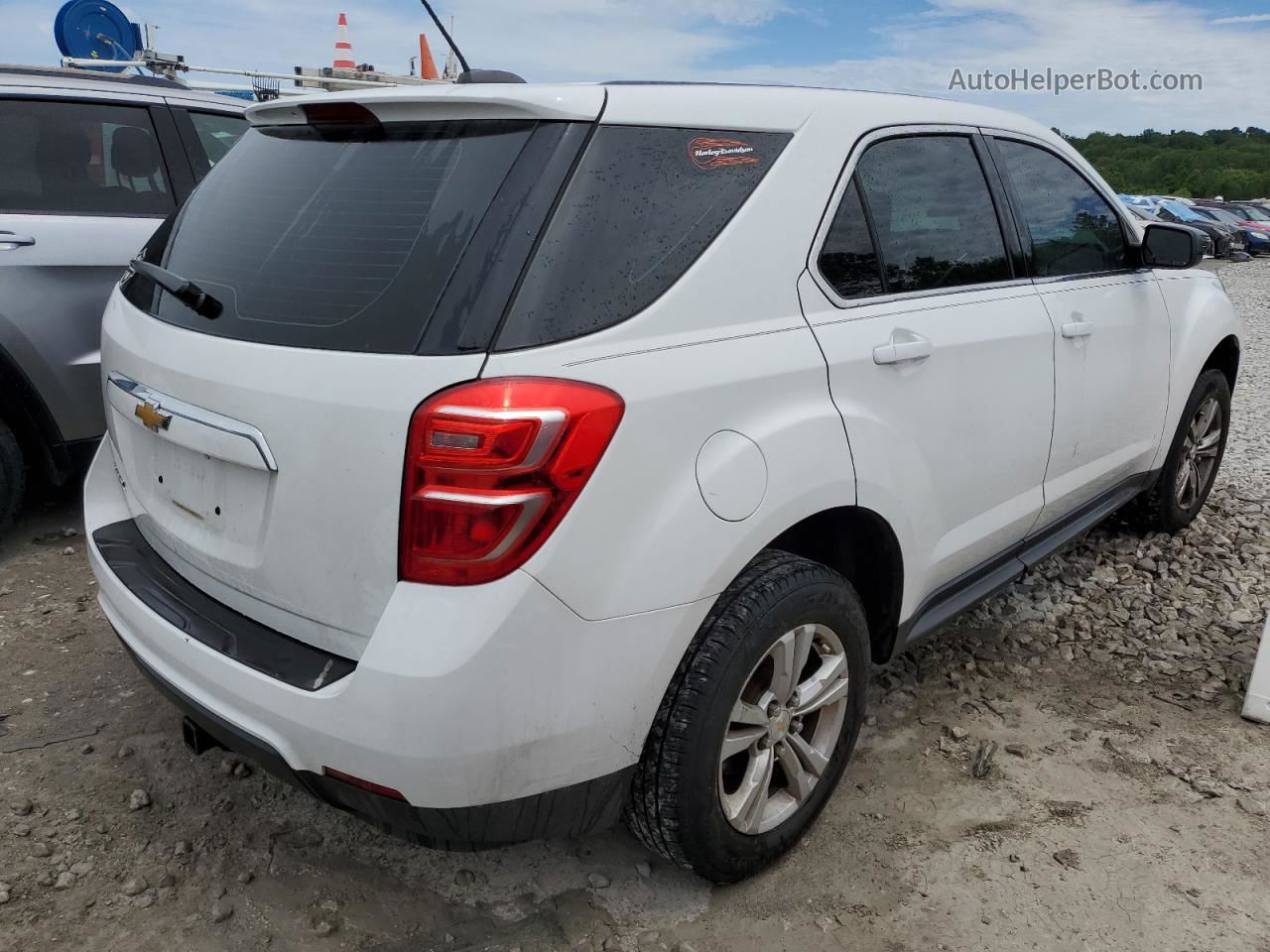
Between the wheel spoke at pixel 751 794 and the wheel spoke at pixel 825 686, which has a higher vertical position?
the wheel spoke at pixel 825 686

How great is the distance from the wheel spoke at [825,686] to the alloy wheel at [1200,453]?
263cm

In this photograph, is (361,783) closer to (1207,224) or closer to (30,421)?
(30,421)

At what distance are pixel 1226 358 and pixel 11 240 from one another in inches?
196

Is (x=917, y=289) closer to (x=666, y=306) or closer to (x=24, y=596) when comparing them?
(x=666, y=306)

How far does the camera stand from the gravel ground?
85.8 inches

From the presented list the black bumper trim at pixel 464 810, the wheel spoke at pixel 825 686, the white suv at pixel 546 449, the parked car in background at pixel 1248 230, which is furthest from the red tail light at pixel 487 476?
the parked car in background at pixel 1248 230

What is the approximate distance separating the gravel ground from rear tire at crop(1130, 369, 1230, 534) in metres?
0.96

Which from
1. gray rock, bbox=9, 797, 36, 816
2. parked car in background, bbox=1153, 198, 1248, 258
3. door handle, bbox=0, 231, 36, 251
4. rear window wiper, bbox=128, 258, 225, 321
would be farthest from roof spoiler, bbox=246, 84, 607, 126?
parked car in background, bbox=1153, 198, 1248, 258

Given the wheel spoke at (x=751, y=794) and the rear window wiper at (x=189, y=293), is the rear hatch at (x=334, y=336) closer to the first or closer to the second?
the rear window wiper at (x=189, y=293)

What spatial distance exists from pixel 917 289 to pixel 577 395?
121 cm

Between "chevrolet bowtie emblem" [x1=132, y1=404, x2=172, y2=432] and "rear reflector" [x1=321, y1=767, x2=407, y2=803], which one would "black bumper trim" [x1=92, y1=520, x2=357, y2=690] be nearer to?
"rear reflector" [x1=321, y1=767, x2=407, y2=803]

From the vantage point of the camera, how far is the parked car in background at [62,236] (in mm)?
3793

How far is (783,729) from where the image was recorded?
223 cm

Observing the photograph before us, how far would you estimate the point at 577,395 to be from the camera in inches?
67.4
